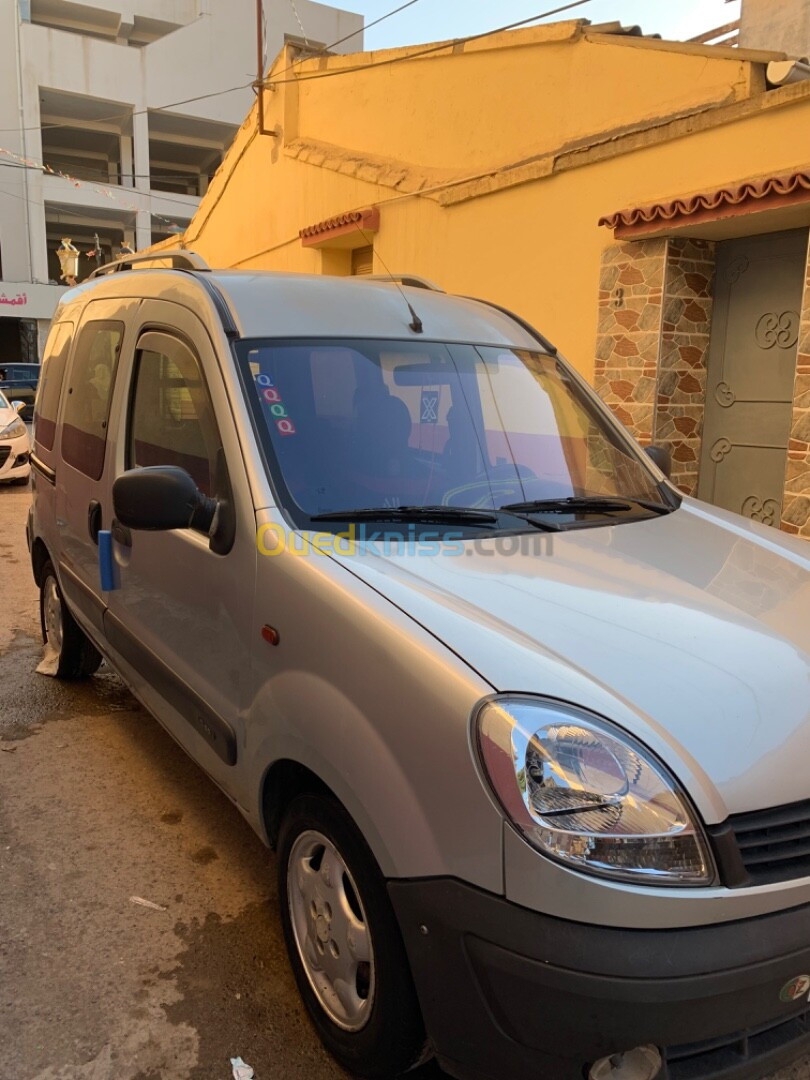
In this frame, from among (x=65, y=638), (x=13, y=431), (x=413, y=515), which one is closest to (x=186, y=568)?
(x=413, y=515)

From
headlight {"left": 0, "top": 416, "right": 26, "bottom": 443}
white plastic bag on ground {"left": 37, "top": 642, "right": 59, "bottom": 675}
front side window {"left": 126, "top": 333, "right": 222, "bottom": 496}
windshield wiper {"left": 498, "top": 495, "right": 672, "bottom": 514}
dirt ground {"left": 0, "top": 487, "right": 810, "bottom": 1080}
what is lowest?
dirt ground {"left": 0, "top": 487, "right": 810, "bottom": 1080}

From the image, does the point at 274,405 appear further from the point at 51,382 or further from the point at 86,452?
the point at 51,382

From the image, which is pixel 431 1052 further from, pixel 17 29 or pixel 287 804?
pixel 17 29

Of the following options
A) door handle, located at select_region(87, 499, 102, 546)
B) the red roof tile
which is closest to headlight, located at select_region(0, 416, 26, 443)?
the red roof tile

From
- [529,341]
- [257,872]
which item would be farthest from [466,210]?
[257,872]

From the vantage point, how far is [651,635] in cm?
194

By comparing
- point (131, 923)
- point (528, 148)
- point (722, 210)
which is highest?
point (528, 148)

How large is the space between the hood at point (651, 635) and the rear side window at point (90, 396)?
1.85 meters

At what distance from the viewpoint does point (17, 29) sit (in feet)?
108

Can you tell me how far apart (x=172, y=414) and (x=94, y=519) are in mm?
839

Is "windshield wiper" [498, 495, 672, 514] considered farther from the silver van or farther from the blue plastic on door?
the blue plastic on door

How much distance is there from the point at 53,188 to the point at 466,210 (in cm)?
3051

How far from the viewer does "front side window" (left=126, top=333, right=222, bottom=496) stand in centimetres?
269

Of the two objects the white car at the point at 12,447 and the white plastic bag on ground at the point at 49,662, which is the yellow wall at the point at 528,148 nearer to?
the white car at the point at 12,447
